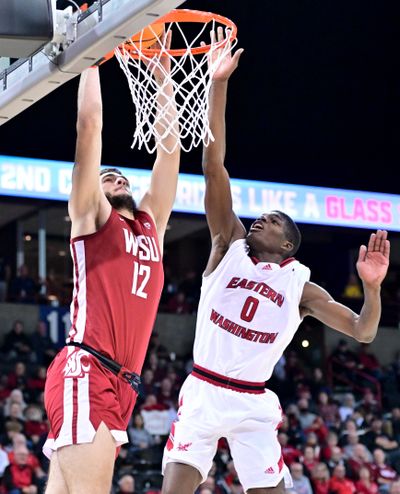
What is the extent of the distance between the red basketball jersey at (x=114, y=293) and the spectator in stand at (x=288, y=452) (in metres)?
9.65

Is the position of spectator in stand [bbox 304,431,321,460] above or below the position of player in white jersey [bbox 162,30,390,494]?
below

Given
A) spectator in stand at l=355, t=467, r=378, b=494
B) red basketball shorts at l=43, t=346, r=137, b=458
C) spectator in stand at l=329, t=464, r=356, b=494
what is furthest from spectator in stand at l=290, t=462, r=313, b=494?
red basketball shorts at l=43, t=346, r=137, b=458

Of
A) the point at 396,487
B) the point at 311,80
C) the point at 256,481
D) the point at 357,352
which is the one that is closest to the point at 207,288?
the point at 256,481

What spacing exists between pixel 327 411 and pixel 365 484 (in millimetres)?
2599

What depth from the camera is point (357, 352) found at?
20531 mm

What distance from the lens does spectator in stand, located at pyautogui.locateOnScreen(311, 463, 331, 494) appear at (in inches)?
527

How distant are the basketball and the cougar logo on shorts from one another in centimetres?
163

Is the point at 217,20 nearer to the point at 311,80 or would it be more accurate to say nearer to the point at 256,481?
the point at 256,481

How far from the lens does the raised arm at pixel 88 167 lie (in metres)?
4.20

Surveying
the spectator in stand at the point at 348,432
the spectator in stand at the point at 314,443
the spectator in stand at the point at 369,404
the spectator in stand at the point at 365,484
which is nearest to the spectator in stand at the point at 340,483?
the spectator in stand at the point at 365,484

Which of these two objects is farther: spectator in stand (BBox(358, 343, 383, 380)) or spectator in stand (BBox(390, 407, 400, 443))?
spectator in stand (BBox(358, 343, 383, 380))

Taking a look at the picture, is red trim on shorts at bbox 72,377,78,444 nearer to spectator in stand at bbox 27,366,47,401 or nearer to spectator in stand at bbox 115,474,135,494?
spectator in stand at bbox 115,474,135,494

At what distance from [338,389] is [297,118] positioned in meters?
5.32

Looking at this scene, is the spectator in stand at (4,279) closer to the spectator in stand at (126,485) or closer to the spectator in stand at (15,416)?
the spectator in stand at (15,416)
